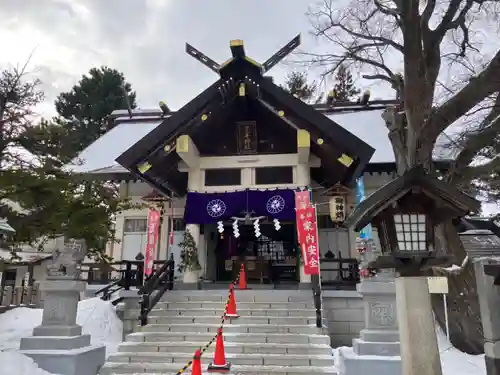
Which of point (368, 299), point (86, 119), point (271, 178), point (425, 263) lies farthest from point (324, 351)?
point (86, 119)

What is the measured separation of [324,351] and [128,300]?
556 cm

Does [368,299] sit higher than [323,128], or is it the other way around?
[323,128]

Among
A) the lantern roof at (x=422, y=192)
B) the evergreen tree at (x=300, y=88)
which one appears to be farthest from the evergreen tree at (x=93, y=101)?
the lantern roof at (x=422, y=192)

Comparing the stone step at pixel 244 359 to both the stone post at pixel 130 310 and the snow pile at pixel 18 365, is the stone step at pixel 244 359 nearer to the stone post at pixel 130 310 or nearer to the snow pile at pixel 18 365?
the snow pile at pixel 18 365

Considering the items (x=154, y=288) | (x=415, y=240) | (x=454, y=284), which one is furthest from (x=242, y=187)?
(x=415, y=240)

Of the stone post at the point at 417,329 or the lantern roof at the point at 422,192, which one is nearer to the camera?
the stone post at the point at 417,329

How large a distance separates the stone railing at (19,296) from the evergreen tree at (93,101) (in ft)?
63.8

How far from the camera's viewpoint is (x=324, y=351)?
832 cm

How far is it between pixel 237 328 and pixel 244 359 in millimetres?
1112

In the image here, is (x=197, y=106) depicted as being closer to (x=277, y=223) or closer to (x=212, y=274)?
(x=277, y=223)

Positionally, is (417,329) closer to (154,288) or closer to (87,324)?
(154,288)

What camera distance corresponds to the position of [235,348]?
8.48 m

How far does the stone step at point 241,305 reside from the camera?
1014 centimetres

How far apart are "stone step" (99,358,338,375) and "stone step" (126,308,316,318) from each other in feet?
6.40
